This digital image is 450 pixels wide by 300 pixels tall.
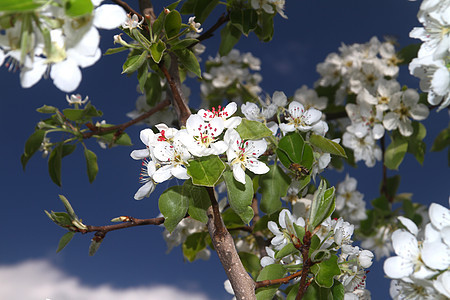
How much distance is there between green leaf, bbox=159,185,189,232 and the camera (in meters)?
1.13

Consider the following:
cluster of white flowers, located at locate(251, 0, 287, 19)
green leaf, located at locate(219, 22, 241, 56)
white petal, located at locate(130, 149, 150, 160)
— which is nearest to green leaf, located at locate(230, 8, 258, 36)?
cluster of white flowers, located at locate(251, 0, 287, 19)

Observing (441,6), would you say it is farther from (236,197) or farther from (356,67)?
(356,67)

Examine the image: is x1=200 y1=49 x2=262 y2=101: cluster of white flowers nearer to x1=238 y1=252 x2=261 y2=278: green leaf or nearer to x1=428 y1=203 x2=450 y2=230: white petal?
x1=238 y1=252 x2=261 y2=278: green leaf

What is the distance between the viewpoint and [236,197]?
43.6 inches

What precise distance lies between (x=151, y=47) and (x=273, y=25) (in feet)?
2.44

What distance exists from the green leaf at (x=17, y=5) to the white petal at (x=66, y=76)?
0.13 m

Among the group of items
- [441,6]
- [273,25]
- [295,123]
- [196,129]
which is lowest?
[196,129]

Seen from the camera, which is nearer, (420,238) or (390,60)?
(420,238)

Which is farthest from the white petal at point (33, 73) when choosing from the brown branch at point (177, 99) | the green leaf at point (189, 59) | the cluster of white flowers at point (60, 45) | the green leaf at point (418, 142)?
the green leaf at point (418, 142)

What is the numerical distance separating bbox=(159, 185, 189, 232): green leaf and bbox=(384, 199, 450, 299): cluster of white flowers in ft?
1.58

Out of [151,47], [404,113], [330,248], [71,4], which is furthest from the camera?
[404,113]

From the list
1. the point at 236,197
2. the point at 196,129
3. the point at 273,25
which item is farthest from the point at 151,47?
the point at 273,25

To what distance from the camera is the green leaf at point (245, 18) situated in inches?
71.9

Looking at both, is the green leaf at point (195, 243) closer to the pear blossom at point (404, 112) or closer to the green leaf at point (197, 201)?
the green leaf at point (197, 201)
